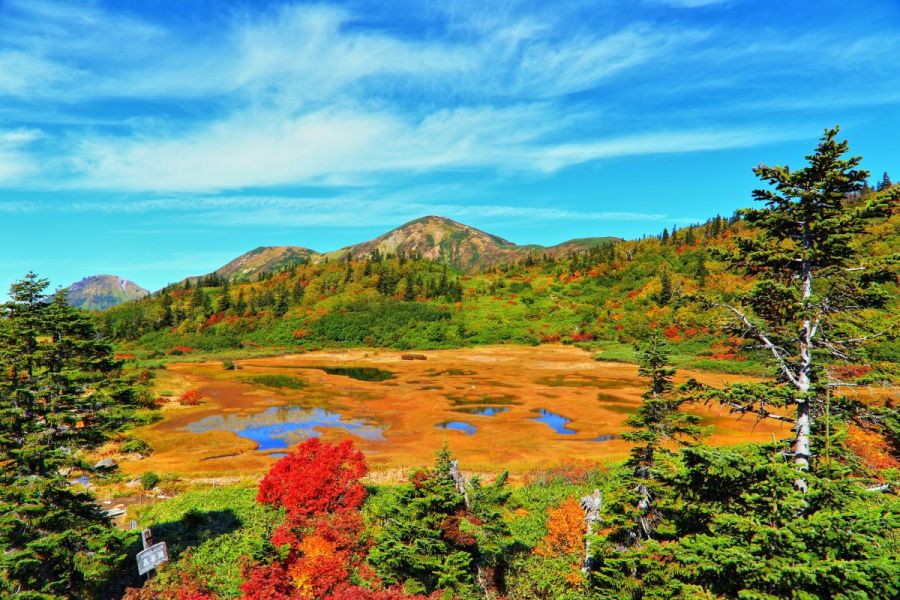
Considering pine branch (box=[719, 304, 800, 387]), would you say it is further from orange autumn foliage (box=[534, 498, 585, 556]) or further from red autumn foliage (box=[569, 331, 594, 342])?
red autumn foliage (box=[569, 331, 594, 342])

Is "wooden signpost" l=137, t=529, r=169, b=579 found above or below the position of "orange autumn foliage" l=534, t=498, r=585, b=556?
above

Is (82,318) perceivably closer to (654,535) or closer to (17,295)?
(17,295)

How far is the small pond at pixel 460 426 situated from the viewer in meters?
49.0

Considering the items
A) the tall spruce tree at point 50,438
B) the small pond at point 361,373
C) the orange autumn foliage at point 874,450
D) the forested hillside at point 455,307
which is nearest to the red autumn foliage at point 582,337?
the forested hillside at point 455,307

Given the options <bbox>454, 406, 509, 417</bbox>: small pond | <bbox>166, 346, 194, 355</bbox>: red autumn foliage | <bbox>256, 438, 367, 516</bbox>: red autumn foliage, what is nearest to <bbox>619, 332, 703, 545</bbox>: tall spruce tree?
<bbox>256, 438, 367, 516</bbox>: red autumn foliage

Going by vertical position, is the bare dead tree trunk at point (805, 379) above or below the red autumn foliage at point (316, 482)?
above

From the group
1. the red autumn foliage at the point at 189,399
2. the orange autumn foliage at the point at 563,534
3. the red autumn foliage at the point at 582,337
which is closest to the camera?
the orange autumn foliage at the point at 563,534

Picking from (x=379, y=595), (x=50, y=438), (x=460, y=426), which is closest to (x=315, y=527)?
(x=379, y=595)

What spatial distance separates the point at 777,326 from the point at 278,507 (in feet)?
88.0

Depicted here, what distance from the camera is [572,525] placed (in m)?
23.3

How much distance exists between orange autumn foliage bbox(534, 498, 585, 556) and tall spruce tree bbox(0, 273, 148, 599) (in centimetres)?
1946

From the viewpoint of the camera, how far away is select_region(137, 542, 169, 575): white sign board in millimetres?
15441

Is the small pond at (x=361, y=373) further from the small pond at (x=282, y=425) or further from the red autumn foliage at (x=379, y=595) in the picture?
the red autumn foliage at (x=379, y=595)

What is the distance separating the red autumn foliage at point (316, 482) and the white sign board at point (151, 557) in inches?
261
